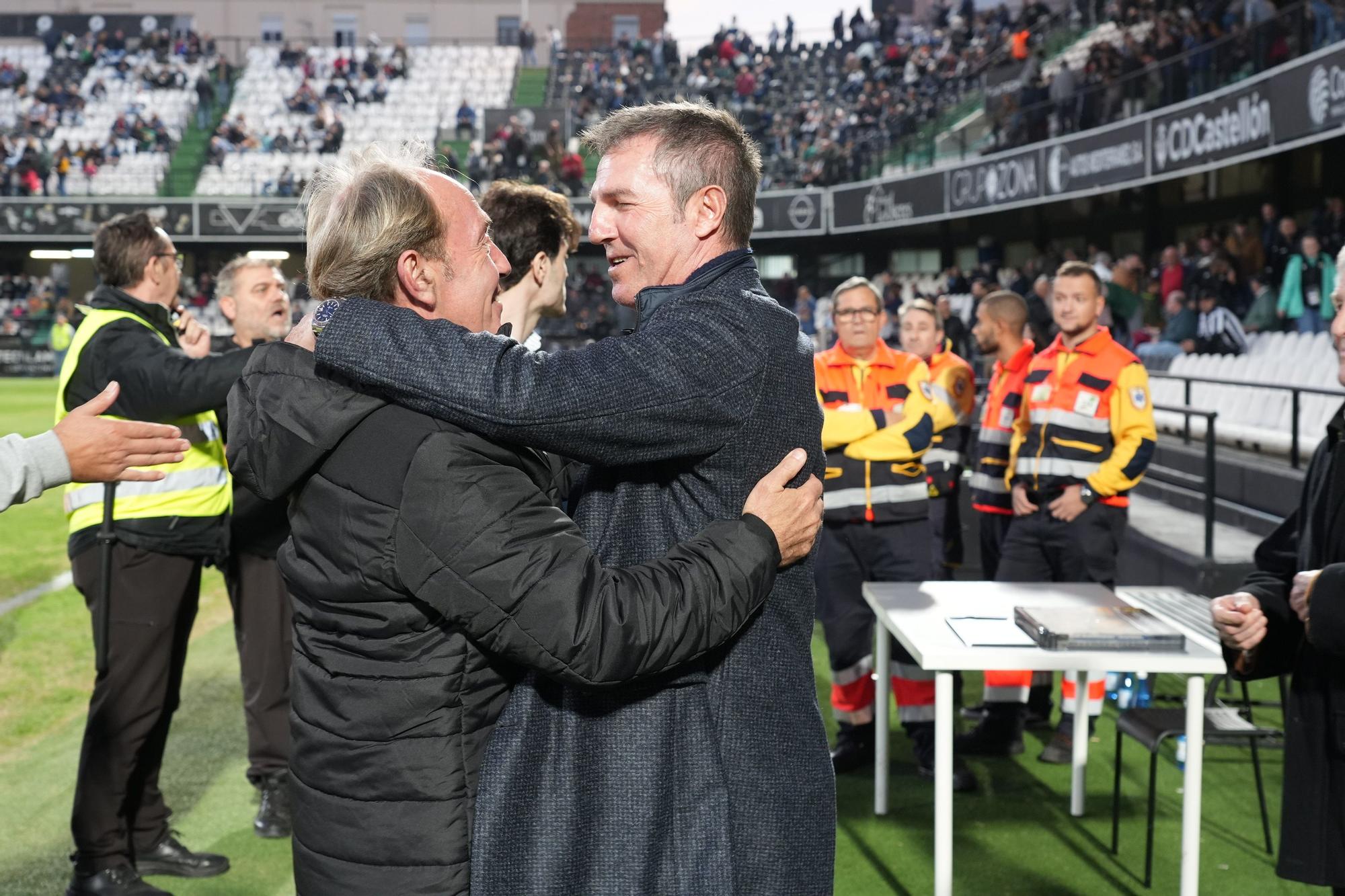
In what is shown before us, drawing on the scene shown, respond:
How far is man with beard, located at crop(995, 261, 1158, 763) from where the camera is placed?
5.05 metres

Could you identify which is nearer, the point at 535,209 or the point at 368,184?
the point at 368,184

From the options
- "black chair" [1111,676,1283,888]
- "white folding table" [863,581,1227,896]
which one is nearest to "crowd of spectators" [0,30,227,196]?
"white folding table" [863,581,1227,896]

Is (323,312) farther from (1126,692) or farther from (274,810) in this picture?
(1126,692)

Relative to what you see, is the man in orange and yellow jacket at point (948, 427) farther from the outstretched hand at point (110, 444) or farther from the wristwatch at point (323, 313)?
the wristwatch at point (323, 313)

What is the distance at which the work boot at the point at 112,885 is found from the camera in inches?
134

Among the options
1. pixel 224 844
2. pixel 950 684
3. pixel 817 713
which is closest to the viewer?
pixel 817 713

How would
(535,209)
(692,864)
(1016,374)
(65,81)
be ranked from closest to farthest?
(692,864), (535,209), (1016,374), (65,81)

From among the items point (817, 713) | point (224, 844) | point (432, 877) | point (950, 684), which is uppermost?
point (817, 713)

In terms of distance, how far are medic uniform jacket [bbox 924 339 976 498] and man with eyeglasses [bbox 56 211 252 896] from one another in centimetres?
381

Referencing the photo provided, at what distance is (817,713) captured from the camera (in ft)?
5.85

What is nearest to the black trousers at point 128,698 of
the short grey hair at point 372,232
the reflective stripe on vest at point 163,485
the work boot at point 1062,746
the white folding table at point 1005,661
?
the reflective stripe on vest at point 163,485

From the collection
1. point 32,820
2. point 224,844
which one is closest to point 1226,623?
point 224,844

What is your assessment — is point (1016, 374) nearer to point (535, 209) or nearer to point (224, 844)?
point (535, 209)

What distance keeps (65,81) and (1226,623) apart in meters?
41.3
